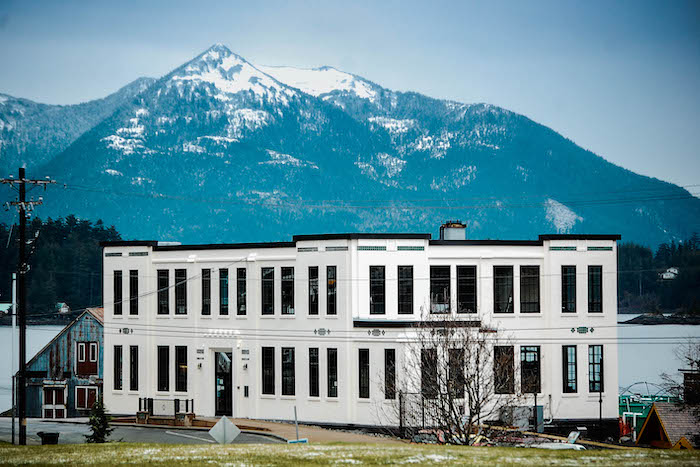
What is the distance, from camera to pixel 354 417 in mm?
51781

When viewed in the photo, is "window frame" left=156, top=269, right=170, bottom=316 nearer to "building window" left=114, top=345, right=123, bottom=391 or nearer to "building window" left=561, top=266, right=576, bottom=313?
"building window" left=114, top=345, right=123, bottom=391

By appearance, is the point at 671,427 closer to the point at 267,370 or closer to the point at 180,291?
the point at 267,370

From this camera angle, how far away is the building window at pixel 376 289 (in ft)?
173

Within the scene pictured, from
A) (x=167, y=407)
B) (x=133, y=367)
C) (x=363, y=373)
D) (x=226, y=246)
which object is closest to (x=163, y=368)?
(x=133, y=367)

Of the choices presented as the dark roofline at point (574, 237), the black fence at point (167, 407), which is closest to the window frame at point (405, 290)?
the dark roofline at point (574, 237)

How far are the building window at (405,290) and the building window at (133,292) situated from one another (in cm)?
1666

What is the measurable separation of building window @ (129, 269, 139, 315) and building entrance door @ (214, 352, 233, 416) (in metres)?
6.57

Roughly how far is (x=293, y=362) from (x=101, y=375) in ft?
60.7

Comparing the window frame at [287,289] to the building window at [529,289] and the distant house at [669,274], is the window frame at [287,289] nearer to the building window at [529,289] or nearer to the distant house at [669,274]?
the building window at [529,289]

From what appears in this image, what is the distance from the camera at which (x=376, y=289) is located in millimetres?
52781

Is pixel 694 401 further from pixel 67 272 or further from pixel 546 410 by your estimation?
pixel 67 272

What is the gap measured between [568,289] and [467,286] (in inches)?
216

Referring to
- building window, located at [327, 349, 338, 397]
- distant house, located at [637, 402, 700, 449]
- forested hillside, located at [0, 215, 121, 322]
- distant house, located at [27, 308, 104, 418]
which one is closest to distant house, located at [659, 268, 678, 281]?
forested hillside, located at [0, 215, 121, 322]

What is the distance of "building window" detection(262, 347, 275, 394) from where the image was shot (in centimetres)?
5488
